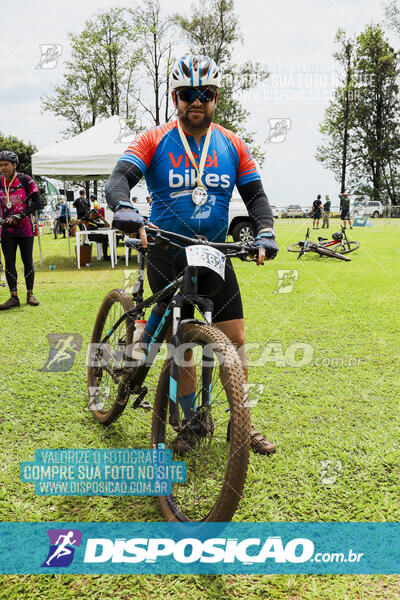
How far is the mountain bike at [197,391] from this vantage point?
195cm

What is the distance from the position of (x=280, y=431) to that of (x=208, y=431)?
43.9 inches

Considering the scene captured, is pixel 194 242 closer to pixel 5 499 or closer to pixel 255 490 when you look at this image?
pixel 255 490

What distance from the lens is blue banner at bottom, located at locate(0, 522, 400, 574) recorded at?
2.13 m

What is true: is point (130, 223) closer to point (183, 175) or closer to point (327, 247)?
point (183, 175)

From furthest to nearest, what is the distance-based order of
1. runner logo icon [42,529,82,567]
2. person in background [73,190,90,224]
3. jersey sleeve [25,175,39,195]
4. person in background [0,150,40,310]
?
person in background [73,190,90,224] < jersey sleeve [25,175,39,195] < person in background [0,150,40,310] < runner logo icon [42,529,82,567]

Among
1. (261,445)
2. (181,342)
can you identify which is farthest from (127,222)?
(261,445)

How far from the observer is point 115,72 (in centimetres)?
3192

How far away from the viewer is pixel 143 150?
261 cm

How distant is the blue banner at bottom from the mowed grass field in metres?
0.06

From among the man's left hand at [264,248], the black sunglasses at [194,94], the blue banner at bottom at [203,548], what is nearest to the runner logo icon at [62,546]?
the blue banner at bottom at [203,548]

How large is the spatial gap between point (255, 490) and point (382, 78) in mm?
50272

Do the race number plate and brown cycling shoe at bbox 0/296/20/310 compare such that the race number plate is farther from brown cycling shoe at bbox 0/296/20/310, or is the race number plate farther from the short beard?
brown cycling shoe at bbox 0/296/20/310

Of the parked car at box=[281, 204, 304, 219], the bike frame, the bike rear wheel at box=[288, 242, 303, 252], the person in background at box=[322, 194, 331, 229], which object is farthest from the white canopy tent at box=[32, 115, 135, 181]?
the parked car at box=[281, 204, 304, 219]

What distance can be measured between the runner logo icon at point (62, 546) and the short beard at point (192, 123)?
2217 mm
